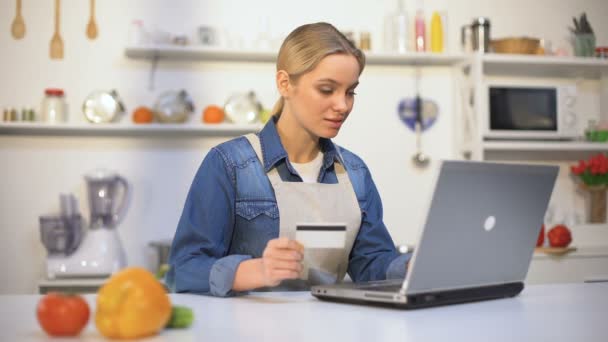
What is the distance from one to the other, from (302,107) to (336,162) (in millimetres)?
189

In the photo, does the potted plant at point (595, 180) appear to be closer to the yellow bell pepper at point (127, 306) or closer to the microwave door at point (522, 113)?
the microwave door at point (522, 113)

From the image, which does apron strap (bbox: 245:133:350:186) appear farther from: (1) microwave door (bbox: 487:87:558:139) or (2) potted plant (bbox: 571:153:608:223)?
(2) potted plant (bbox: 571:153:608:223)

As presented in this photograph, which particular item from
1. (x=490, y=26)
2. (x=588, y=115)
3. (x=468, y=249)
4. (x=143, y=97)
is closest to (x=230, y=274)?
(x=468, y=249)

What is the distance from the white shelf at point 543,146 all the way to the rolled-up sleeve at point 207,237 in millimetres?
2372

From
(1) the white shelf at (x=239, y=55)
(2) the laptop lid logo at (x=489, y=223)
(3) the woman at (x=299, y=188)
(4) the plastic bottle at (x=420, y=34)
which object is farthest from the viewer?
(4) the plastic bottle at (x=420, y=34)

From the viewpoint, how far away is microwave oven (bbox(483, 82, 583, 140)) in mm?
3822

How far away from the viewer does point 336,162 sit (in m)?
1.85

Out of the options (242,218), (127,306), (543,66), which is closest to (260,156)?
(242,218)

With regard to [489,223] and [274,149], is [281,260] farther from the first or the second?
[274,149]

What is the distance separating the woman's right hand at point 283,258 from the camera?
1271mm

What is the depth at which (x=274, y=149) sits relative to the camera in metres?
1.76

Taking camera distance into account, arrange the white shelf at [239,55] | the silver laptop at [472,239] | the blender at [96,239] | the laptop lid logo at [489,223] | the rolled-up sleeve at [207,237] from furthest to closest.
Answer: the white shelf at [239,55]
the blender at [96,239]
the rolled-up sleeve at [207,237]
the laptop lid logo at [489,223]
the silver laptop at [472,239]

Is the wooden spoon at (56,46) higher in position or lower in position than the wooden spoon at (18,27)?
lower

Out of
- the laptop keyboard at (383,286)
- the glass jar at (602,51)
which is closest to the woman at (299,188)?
the laptop keyboard at (383,286)
